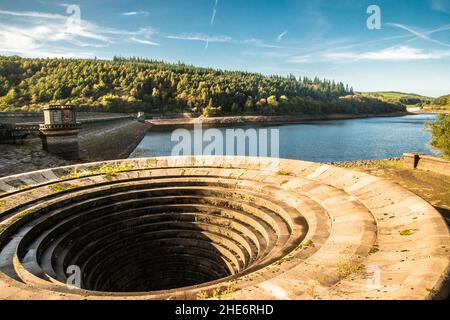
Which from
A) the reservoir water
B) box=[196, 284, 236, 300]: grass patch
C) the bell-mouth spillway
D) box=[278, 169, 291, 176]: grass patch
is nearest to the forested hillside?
the reservoir water

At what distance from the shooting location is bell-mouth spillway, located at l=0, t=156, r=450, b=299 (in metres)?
7.96

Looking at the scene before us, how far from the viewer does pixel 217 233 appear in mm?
16984

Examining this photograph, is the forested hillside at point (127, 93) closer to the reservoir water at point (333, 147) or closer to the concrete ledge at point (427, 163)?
the reservoir water at point (333, 147)

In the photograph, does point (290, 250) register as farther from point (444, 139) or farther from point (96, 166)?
point (444, 139)

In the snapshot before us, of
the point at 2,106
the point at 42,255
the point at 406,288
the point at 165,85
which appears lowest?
the point at 42,255

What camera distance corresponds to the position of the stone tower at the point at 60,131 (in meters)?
37.9

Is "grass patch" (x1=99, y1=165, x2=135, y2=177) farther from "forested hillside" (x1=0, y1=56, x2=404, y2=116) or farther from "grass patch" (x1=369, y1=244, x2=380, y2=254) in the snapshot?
"forested hillside" (x1=0, y1=56, x2=404, y2=116)

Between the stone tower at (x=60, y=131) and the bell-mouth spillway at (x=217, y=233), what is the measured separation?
22627mm

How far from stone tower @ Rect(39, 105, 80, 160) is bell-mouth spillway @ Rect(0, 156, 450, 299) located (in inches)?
891

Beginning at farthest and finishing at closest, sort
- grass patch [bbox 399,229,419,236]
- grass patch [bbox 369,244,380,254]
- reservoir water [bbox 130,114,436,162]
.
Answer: reservoir water [bbox 130,114,436,162]
grass patch [bbox 399,229,419,236]
grass patch [bbox 369,244,380,254]

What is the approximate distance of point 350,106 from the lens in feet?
596
